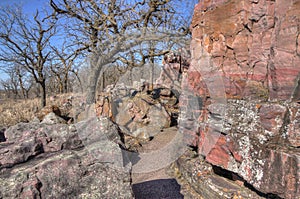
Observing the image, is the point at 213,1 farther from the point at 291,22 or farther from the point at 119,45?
the point at 119,45

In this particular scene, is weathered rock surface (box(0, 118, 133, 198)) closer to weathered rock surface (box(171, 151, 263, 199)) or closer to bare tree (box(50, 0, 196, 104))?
weathered rock surface (box(171, 151, 263, 199))

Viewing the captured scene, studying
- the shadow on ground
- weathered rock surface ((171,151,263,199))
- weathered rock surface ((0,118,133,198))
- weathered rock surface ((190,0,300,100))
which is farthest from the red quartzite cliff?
weathered rock surface ((0,118,133,198))

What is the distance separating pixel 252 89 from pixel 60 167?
2311 millimetres

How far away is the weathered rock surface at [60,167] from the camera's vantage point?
1.38 m

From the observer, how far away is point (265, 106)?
6.27 feet

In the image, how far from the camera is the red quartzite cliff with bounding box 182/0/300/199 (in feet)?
5.63

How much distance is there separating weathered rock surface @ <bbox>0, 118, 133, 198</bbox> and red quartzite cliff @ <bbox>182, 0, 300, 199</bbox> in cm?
132

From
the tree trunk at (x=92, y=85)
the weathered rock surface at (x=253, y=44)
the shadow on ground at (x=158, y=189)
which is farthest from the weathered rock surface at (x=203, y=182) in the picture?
the tree trunk at (x=92, y=85)

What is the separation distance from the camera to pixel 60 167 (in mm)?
1512

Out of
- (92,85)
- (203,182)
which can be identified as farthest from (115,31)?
(203,182)

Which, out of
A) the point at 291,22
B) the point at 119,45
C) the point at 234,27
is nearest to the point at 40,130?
the point at 234,27

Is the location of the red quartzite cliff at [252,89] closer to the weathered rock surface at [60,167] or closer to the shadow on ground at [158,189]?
the shadow on ground at [158,189]

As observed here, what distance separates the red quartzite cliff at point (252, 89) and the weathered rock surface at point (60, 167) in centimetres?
132

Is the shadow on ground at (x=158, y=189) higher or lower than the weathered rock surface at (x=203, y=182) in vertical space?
lower
